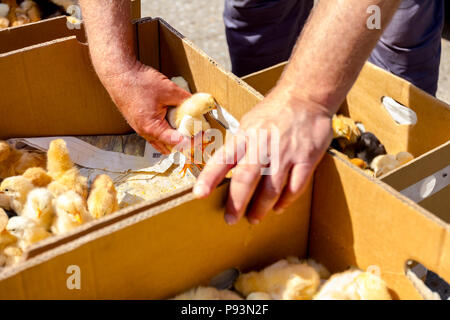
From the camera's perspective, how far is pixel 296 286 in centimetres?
101

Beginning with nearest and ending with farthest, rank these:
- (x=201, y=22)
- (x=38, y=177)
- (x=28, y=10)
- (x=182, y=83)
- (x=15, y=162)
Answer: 1. (x=38, y=177)
2. (x=15, y=162)
3. (x=182, y=83)
4. (x=28, y=10)
5. (x=201, y=22)

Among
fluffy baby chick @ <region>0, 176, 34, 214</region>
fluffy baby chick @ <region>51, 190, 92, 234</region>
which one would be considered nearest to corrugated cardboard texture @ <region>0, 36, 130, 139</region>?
fluffy baby chick @ <region>0, 176, 34, 214</region>

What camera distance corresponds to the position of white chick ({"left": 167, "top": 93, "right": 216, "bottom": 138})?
1.41 metres

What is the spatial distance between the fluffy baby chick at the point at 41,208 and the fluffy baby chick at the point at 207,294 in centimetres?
41

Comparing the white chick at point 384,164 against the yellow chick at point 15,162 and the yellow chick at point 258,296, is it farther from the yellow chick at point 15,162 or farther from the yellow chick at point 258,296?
the yellow chick at point 15,162

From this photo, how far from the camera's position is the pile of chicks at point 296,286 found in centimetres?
97

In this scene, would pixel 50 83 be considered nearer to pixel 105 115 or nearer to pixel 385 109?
pixel 105 115

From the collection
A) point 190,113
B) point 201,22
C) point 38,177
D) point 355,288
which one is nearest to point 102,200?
point 38,177

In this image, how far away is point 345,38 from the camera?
3.51 ft

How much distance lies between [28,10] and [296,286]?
5.23 ft

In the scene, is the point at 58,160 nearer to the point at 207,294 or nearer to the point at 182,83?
the point at 182,83

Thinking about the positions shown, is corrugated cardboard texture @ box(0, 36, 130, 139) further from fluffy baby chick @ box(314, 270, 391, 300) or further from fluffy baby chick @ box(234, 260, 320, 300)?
fluffy baby chick @ box(314, 270, 391, 300)

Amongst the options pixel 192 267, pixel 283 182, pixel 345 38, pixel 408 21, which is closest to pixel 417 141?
pixel 408 21

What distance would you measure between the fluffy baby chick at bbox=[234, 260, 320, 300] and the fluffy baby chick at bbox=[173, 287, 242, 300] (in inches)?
1.5
